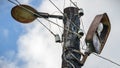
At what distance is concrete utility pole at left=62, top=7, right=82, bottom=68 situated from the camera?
24.5 ft

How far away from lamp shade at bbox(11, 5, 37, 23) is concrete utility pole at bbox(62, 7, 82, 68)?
1142 mm

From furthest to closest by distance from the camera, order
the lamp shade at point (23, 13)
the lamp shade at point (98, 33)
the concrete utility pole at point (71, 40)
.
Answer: the lamp shade at point (23, 13), the lamp shade at point (98, 33), the concrete utility pole at point (71, 40)

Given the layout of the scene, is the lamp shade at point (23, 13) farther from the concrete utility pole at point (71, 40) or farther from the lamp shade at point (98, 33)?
the lamp shade at point (98, 33)

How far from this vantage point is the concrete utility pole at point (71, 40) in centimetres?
746

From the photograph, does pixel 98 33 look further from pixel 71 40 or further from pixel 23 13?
pixel 23 13

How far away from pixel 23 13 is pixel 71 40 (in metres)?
1.84

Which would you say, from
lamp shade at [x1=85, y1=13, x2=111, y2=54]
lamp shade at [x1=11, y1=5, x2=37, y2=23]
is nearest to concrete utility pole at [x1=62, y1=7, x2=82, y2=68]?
lamp shade at [x1=85, y1=13, x2=111, y2=54]

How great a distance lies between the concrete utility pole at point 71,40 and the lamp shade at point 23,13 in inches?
45.0

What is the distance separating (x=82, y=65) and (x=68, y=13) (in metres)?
1.37

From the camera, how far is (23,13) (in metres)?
8.76

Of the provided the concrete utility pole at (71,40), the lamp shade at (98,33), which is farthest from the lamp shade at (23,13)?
the lamp shade at (98,33)

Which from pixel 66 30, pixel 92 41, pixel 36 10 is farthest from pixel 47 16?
pixel 92 41

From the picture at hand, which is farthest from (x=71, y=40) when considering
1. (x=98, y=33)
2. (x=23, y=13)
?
(x=23, y=13)

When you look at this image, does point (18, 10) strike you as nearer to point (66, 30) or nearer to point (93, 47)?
point (66, 30)
